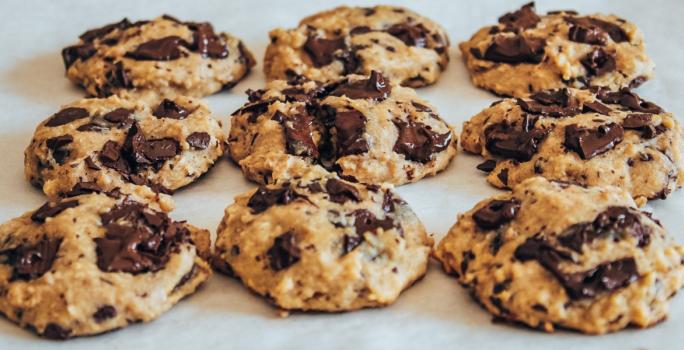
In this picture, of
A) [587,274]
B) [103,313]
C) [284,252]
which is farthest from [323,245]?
[587,274]

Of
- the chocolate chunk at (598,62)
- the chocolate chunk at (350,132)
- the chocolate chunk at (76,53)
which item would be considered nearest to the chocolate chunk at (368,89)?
the chocolate chunk at (350,132)

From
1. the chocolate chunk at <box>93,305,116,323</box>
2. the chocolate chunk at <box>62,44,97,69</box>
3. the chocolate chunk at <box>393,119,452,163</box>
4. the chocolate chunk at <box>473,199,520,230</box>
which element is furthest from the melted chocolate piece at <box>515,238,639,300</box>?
the chocolate chunk at <box>62,44,97,69</box>

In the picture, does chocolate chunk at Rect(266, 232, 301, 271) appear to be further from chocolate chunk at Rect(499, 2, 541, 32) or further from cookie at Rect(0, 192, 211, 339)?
chocolate chunk at Rect(499, 2, 541, 32)

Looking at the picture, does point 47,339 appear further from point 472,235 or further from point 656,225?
point 656,225

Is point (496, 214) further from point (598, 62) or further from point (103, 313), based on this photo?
point (598, 62)

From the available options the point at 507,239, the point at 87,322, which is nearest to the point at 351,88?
the point at 507,239

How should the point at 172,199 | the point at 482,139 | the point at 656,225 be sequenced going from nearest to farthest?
the point at 656,225, the point at 172,199, the point at 482,139
